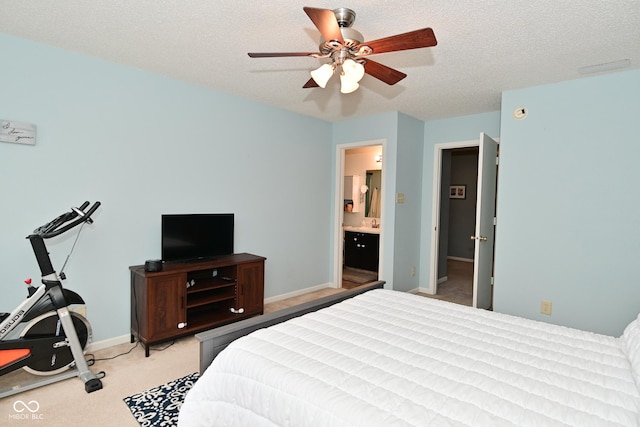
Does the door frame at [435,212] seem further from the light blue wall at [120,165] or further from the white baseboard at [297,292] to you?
the light blue wall at [120,165]

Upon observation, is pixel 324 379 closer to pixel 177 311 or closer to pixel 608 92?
pixel 177 311

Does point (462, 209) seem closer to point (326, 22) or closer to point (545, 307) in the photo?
point (545, 307)

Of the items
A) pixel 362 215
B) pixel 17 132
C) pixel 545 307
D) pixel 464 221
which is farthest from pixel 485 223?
pixel 464 221

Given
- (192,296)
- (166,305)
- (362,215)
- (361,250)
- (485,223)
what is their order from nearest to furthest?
(166,305), (192,296), (485,223), (361,250), (362,215)

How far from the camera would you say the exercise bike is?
2303mm

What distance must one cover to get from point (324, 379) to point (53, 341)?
219 cm

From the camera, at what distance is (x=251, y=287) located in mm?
3697

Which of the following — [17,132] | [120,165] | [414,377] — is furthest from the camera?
[120,165]

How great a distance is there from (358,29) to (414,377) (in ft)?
7.12

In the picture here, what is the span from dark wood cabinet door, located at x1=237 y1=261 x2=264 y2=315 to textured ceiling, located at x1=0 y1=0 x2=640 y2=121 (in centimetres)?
193

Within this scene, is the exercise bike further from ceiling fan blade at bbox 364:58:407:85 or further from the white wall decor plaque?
ceiling fan blade at bbox 364:58:407:85

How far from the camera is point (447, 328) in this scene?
6.65 ft

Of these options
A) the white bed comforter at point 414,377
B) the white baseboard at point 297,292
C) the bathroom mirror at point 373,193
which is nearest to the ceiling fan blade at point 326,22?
the white bed comforter at point 414,377

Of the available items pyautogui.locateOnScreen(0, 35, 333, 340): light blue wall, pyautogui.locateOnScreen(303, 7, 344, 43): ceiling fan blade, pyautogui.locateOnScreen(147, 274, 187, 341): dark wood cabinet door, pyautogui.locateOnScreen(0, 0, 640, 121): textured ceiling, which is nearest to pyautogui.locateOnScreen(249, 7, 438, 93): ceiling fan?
pyautogui.locateOnScreen(303, 7, 344, 43): ceiling fan blade
